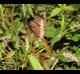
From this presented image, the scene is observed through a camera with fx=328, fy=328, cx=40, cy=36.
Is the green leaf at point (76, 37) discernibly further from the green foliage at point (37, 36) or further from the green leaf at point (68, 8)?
the green leaf at point (68, 8)

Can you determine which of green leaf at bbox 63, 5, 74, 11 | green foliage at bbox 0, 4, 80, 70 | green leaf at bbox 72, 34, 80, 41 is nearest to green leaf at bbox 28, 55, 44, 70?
green foliage at bbox 0, 4, 80, 70

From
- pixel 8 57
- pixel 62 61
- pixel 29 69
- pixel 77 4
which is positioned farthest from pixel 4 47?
pixel 77 4

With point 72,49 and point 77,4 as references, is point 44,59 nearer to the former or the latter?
point 72,49

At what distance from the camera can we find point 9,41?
1.71 meters

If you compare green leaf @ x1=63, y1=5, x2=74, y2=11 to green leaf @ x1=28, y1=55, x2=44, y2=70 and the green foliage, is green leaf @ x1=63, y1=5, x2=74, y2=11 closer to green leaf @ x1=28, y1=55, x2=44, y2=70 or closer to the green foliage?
the green foliage

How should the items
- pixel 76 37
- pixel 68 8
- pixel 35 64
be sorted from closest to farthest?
1. pixel 35 64
2. pixel 76 37
3. pixel 68 8

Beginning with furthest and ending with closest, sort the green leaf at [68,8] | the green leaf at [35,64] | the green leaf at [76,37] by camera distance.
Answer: the green leaf at [68,8] → the green leaf at [76,37] → the green leaf at [35,64]

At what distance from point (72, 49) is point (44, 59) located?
6.0 inches

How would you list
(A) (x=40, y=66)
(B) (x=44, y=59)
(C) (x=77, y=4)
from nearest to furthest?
(A) (x=40, y=66) → (B) (x=44, y=59) → (C) (x=77, y=4)

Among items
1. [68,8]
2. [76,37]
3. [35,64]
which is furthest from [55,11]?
[35,64]

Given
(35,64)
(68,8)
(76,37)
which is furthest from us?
(68,8)

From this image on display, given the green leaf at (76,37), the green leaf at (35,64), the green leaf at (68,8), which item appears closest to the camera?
the green leaf at (35,64)

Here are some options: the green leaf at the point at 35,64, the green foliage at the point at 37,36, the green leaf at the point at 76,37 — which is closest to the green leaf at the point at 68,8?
the green foliage at the point at 37,36

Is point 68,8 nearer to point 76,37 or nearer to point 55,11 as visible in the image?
point 55,11
